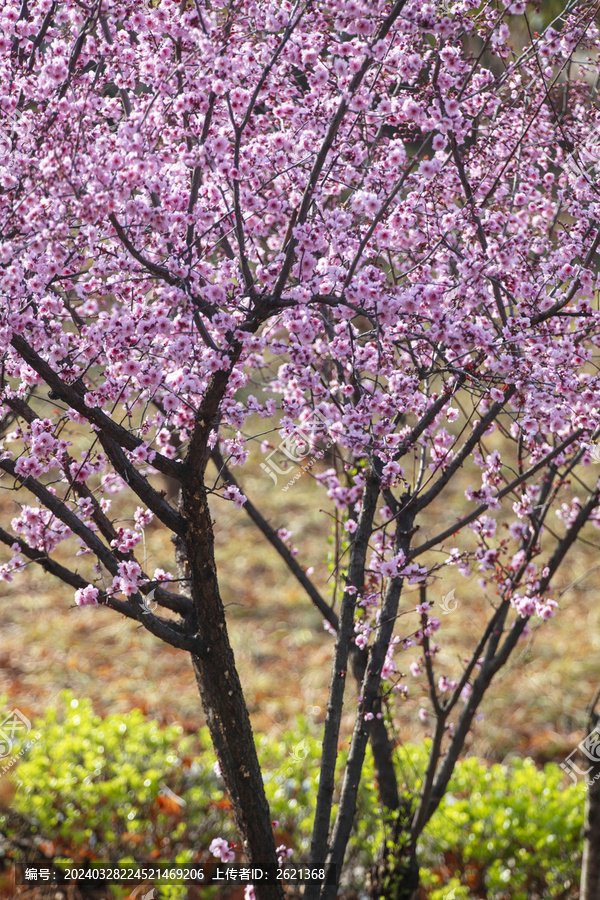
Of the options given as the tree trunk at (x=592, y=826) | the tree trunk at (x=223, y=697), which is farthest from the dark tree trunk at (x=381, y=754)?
the tree trunk at (x=592, y=826)

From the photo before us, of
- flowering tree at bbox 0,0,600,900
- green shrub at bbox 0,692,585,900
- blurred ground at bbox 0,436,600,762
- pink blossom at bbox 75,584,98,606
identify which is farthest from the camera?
blurred ground at bbox 0,436,600,762

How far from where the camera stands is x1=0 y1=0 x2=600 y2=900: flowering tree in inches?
87.3

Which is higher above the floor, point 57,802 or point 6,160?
point 6,160

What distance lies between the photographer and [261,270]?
2398mm

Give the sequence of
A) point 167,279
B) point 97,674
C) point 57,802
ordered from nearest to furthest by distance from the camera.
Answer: point 167,279 → point 57,802 → point 97,674

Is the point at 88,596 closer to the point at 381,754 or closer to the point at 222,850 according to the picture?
the point at 222,850

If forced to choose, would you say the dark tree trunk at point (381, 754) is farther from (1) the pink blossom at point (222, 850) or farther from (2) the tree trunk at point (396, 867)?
(1) the pink blossom at point (222, 850)

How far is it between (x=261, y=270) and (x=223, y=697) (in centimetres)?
145

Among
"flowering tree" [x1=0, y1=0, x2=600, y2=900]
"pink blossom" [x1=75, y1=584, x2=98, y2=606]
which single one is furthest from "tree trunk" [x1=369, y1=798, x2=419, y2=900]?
"pink blossom" [x1=75, y1=584, x2=98, y2=606]

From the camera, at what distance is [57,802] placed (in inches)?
155

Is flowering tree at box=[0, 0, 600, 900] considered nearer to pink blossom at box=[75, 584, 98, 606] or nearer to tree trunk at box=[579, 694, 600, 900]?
pink blossom at box=[75, 584, 98, 606]

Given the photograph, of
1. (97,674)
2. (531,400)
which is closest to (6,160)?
(531,400)

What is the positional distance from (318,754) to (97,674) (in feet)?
8.95

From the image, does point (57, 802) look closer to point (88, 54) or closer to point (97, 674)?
point (97, 674)
